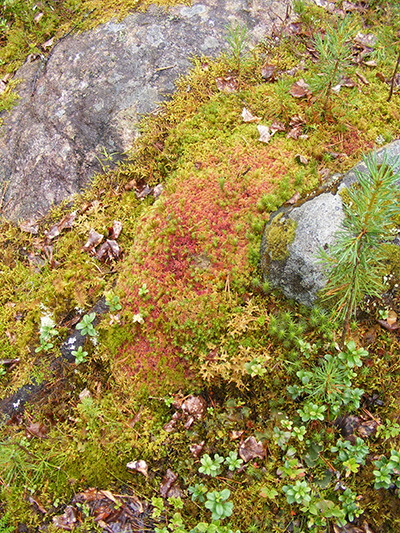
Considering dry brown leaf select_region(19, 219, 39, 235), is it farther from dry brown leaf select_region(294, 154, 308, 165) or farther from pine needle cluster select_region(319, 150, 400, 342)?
pine needle cluster select_region(319, 150, 400, 342)

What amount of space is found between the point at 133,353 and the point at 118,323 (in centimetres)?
37

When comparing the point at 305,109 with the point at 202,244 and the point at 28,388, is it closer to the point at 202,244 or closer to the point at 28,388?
the point at 202,244

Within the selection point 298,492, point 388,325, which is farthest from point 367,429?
point 388,325

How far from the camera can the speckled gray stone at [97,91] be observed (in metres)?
5.22

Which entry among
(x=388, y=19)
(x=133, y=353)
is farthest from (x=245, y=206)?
(x=388, y=19)

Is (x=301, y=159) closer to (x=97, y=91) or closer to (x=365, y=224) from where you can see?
(x=365, y=224)

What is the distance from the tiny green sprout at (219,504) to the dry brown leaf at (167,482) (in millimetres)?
457

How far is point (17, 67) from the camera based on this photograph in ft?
20.8

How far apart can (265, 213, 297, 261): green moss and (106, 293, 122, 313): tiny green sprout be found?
66.8 inches

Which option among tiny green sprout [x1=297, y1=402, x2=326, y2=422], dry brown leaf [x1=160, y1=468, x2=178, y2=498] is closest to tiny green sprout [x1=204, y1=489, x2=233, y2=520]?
dry brown leaf [x1=160, y1=468, x2=178, y2=498]

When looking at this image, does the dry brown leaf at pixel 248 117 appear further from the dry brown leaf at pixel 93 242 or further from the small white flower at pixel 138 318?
the small white flower at pixel 138 318

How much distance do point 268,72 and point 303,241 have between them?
3014 millimetres

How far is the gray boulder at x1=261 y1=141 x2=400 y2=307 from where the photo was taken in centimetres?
342

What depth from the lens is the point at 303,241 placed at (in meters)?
3.48
